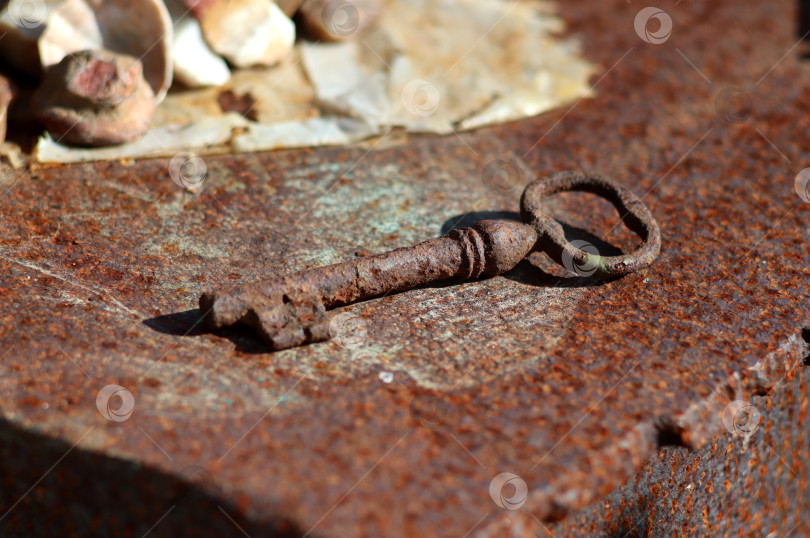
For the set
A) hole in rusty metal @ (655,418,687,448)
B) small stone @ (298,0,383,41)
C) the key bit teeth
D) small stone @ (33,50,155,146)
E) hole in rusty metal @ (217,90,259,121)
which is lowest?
small stone @ (33,50,155,146)

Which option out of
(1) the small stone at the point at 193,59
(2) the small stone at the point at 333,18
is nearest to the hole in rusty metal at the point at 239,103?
(1) the small stone at the point at 193,59

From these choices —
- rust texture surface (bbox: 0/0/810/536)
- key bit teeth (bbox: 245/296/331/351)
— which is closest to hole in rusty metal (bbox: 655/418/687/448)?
rust texture surface (bbox: 0/0/810/536)

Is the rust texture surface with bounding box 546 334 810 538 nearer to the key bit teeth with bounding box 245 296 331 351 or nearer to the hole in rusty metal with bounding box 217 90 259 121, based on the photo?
the key bit teeth with bounding box 245 296 331 351

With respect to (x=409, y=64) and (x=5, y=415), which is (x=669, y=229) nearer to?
(x=409, y=64)

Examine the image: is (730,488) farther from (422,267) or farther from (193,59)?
(193,59)

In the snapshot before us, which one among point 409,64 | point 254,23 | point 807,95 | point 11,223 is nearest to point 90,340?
point 11,223

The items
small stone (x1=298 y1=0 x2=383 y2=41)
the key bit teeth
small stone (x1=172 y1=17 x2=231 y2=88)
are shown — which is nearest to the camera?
the key bit teeth

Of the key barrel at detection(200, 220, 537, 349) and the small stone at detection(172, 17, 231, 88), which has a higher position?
the key barrel at detection(200, 220, 537, 349)
